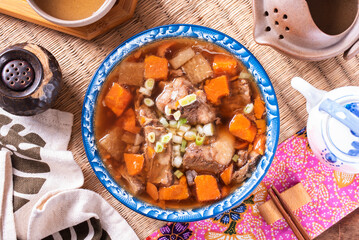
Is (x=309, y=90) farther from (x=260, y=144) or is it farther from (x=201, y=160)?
(x=201, y=160)

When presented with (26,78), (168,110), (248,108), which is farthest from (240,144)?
(26,78)

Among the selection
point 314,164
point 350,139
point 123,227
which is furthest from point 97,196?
point 350,139

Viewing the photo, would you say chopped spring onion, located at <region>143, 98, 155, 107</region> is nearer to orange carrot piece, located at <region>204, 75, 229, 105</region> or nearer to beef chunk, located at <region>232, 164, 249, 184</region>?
orange carrot piece, located at <region>204, 75, 229, 105</region>

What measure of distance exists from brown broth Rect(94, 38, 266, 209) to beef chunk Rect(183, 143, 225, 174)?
0.05m

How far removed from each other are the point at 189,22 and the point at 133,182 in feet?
2.76

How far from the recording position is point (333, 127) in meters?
1.82

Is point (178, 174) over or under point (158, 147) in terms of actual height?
under

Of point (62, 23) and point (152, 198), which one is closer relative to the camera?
point (62, 23)

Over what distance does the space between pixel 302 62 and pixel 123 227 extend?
1.24 metres

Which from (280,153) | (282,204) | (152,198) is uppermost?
(152,198)

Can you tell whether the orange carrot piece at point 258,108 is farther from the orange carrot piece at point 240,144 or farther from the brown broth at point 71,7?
the brown broth at point 71,7

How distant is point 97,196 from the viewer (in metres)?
2.06

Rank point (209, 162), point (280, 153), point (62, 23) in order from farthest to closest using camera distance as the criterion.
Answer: point (280, 153)
point (209, 162)
point (62, 23)

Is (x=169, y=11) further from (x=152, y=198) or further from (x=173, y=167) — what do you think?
(x=152, y=198)
